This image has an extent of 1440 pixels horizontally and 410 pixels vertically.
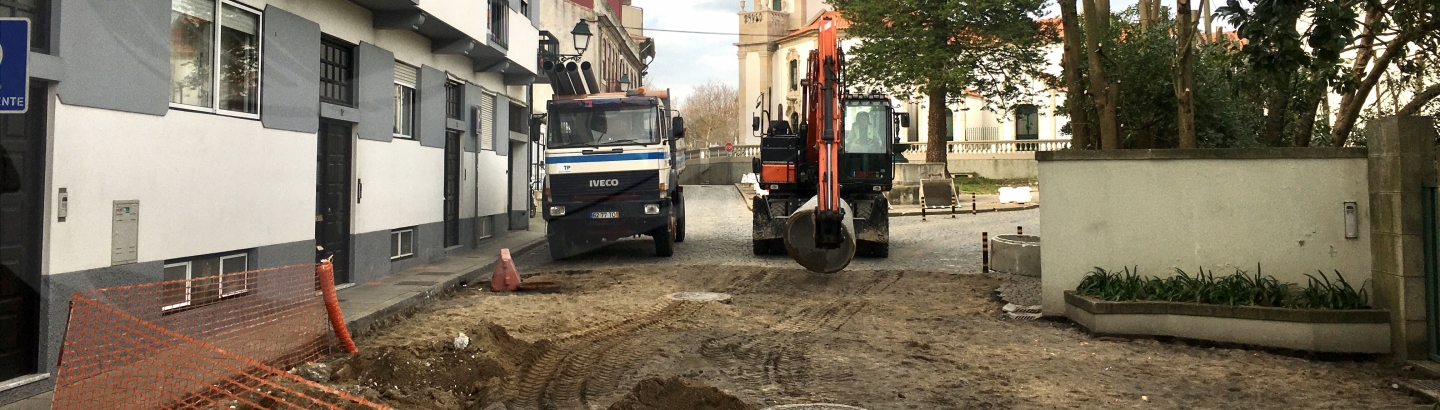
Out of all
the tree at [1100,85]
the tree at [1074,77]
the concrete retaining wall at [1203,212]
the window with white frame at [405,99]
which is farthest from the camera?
the window with white frame at [405,99]

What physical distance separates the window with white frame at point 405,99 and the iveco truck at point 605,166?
245cm

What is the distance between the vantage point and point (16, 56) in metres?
4.60

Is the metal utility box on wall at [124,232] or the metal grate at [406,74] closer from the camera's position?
the metal utility box on wall at [124,232]

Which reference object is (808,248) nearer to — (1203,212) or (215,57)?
(1203,212)

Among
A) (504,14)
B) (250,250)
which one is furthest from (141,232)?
(504,14)

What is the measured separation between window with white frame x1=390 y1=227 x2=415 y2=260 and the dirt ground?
330 cm

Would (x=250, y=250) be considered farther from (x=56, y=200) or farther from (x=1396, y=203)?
(x=1396, y=203)

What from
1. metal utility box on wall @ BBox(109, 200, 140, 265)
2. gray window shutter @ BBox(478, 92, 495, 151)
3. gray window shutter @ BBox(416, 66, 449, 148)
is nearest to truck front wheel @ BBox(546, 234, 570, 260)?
gray window shutter @ BBox(416, 66, 449, 148)

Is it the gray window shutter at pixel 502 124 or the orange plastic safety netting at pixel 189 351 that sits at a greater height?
the gray window shutter at pixel 502 124

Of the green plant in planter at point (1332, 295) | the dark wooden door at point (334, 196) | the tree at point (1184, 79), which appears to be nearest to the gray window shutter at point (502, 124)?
the dark wooden door at point (334, 196)

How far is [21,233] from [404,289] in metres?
5.77

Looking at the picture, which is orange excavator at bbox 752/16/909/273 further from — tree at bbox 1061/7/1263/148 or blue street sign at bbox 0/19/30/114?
blue street sign at bbox 0/19/30/114

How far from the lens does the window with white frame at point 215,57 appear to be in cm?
889

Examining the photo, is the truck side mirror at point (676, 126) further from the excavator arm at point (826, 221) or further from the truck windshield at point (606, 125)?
the excavator arm at point (826, 221)
